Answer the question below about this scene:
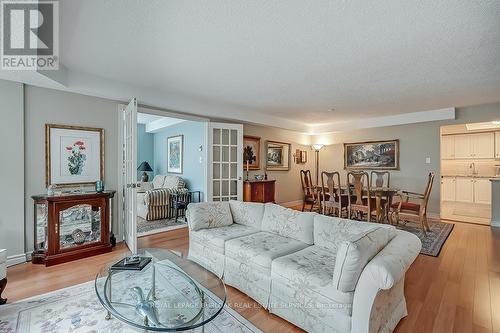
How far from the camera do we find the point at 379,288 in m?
1.37

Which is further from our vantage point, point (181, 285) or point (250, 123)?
point (250, 123)

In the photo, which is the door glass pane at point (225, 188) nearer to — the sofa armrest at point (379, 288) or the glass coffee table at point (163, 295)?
the glass coffee table at point (163, 295)

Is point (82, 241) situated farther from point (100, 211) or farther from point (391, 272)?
point (391, 272)

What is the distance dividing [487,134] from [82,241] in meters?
9.44

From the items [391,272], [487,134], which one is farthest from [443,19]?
[487,134]

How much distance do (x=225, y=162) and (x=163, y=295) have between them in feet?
11.8

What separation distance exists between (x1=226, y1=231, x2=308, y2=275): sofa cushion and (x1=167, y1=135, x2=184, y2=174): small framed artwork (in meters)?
4.35

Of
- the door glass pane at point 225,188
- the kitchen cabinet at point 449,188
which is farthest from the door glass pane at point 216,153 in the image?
the kitchen cabinet at point 449,188

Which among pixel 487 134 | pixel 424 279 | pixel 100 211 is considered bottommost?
pixel 424 279

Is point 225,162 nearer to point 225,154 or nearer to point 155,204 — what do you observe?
point 225,154

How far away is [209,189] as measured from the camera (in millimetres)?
4906

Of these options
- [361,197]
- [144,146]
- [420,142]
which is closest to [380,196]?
[361,197]

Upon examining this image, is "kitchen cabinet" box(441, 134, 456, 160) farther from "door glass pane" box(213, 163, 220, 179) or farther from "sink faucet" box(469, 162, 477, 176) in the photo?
"door glass pane" box(213, 163, 220, 179)

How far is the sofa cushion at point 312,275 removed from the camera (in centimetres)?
154
